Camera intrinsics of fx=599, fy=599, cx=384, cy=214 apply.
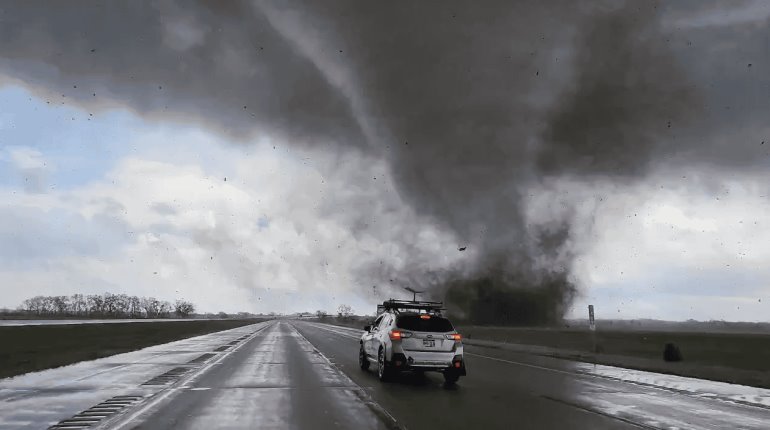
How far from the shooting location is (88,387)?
15.0 m

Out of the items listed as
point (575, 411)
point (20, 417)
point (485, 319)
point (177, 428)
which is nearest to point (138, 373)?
point (20, 417)

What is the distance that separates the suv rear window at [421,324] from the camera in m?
16.8

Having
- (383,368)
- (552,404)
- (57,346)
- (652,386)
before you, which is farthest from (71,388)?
(57,346)

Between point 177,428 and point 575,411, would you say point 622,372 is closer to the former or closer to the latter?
point 575,411

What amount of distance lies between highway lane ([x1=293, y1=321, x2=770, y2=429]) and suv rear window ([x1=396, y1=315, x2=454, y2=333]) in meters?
1.50

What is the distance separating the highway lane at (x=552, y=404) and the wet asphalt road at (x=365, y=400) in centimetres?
2

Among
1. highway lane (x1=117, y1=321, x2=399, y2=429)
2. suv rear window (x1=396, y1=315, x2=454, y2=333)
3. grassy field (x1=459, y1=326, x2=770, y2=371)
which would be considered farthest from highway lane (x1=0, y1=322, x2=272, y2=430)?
grassy field (x1=459, y1=326, x2=770, y2=371)

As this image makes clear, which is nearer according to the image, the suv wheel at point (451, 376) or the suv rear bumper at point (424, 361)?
the suv rear bumper at point (424, 361)

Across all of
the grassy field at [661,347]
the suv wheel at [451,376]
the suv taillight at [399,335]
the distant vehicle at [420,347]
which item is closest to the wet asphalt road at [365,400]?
the suv wheel at [451,376]

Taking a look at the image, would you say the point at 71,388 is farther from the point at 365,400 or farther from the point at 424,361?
the point at 424,361

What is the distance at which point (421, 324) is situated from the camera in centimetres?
1698

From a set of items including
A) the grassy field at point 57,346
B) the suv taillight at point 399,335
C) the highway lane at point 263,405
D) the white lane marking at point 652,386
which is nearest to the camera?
the highway lane at point 263,405

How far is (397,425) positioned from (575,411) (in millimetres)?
3926

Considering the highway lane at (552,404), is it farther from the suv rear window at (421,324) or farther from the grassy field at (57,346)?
the grassy field at (57,346)
